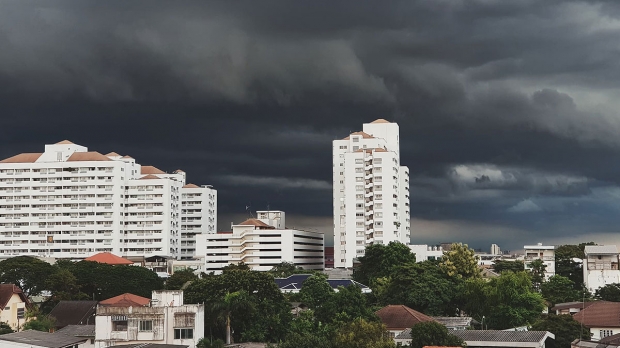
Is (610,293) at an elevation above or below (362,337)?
above

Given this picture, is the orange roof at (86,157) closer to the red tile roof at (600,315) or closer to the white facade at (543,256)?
the white facade at (543,256)

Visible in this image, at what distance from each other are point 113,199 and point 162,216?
28.0 ft

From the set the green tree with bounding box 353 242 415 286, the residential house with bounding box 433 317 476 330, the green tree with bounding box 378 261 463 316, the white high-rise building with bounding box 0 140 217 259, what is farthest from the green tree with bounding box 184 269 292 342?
the white high-rise building with bounding box 0 140 217 259

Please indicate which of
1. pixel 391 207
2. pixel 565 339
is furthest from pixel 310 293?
pixel 391 207

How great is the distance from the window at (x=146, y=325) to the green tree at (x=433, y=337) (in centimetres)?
1601

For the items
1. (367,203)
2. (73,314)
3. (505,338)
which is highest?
(367,203)

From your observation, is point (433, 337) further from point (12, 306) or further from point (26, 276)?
point (26, 276)

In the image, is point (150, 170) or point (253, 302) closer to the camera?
point (253, 302)

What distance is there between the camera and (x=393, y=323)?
52469 mm

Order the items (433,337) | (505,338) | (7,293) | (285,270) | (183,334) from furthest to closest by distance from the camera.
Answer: (285,270) → (7,293) → (183,334) → (505,338) → (433,337)

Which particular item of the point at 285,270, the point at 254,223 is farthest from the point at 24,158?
the point at 285,270

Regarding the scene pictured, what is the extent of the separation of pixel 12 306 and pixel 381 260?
41.7 m

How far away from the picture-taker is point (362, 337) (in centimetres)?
4253

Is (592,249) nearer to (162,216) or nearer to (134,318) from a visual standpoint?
(134,318)
